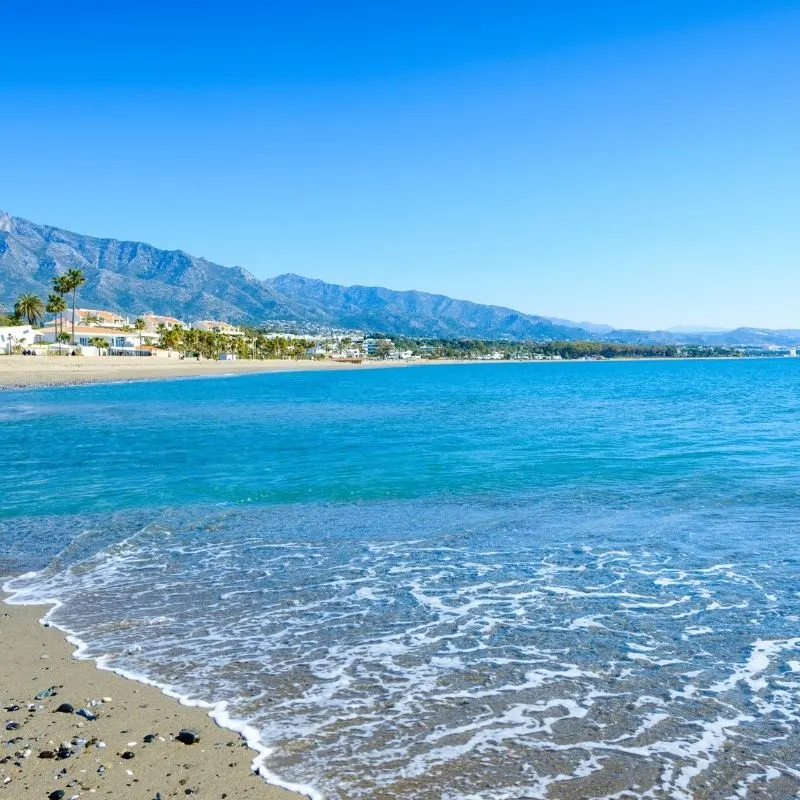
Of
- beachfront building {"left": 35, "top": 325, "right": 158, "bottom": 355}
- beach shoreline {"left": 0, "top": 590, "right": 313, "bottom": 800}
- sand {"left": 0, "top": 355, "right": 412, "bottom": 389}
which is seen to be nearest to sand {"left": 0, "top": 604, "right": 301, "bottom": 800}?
beach shoreline {"left": 0, "top": 590, "right": 313, "bottom": 800}

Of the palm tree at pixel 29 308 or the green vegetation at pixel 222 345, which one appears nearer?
the palm tree at pixel 29 308

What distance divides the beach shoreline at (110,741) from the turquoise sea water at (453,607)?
25 centimetres

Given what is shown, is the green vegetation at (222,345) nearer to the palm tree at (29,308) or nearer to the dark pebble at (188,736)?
the palm tree at (29,308)

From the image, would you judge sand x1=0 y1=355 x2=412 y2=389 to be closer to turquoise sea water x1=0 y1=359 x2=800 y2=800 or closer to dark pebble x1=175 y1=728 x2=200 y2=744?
turquoise sea water x1=0 y1=359 x2=800 y2=800

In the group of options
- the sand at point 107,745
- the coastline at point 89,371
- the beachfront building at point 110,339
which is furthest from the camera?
the beachfront building at point 110,339

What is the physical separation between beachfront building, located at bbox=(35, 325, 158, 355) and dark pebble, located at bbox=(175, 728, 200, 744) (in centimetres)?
12574

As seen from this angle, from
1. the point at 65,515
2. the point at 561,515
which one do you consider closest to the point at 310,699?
the point at 561,515

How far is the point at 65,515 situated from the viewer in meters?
15.2

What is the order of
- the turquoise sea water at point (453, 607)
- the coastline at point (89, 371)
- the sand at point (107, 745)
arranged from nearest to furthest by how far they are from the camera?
the sand at point (107, 745) < the turquoise sea water at point (453, 607) < the coastline at point (89, 371)

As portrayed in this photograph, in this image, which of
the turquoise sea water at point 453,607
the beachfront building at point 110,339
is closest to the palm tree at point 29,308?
the beachfront building at point 110,339

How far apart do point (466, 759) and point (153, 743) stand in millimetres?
2565

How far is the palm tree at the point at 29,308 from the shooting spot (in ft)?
414

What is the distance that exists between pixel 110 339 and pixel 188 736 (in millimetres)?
143912

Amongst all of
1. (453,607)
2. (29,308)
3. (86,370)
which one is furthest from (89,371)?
(453,607)
